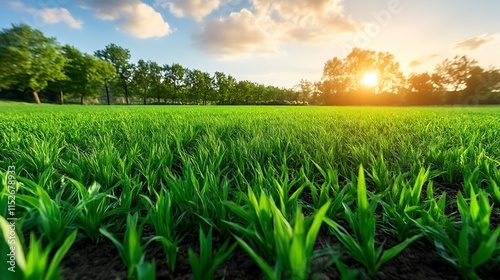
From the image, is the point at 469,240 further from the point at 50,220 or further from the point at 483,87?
the point at 483,87

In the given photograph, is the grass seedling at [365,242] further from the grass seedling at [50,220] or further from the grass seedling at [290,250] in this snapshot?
the grass seedling at [50,220]

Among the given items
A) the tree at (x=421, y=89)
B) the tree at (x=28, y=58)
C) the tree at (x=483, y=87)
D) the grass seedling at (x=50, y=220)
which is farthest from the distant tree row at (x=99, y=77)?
the tree at (x=483, y=87)

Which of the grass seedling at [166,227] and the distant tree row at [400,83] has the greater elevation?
the distant tree row at [400,83]

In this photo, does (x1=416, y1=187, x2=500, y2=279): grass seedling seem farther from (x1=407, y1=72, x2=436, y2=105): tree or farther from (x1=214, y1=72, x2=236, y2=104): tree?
(x1=214, y1=72, x2=236, y2=104): tree

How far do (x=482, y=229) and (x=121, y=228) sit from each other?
1499 millimetres

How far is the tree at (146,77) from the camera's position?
52312mm

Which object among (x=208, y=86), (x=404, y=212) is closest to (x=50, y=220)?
(x=404, y=212)

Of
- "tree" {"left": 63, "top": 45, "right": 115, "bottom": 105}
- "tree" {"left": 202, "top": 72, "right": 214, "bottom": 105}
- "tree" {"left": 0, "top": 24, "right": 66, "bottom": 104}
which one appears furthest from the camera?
"tree" {"left": 202, "top": 72, "right": 214, "bottom": 105}

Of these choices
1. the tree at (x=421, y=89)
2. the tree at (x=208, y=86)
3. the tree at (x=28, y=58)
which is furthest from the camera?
the tree at (x=208, y=86)

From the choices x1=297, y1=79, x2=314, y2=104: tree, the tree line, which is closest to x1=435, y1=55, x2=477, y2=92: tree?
the tree line

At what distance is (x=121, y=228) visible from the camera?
3.47 ft

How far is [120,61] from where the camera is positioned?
50281 millimetres

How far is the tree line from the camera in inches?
1278

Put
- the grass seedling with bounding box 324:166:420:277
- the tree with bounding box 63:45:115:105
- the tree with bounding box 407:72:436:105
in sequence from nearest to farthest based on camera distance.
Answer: the grass seedling with bounding box 324:166:420:277 < the tree with bounding box 63:45:115:105 < the tree with bounding box 407:72:436:105
